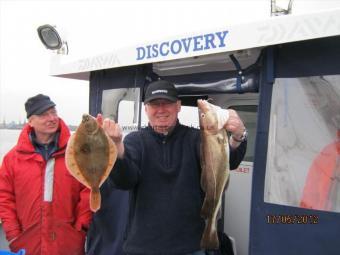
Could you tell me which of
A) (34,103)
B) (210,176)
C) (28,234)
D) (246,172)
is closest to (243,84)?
(210,176)

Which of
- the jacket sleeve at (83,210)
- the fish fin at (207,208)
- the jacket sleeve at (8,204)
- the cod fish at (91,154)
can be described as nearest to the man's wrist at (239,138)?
the fish fin at (207,208)

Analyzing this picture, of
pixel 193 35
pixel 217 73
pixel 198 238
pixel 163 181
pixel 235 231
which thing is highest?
pixel 193 35

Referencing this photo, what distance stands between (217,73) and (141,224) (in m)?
1.50

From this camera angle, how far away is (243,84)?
11.2 feet

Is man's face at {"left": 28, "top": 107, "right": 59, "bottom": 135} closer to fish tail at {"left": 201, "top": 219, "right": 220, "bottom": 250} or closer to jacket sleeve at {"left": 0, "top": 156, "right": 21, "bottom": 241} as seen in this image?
jacket sleeve at {"left": 0, "top": 156, "right": 21, "bottom": 241}

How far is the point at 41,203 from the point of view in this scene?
146 inches

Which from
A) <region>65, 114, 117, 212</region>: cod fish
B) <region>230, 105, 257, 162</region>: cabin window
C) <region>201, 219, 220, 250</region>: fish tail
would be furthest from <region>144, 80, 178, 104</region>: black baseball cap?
<region>230, 105, 257, 162</region>: cabin window

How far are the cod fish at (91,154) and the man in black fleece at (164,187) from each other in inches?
14.8

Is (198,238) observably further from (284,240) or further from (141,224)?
(284,240)

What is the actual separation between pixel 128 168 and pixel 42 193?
A: 1.35 metres

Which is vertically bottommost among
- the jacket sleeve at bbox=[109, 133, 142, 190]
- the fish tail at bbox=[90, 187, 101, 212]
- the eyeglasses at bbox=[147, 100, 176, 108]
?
the fish tail at bbox=[90, 187, 101, 212]

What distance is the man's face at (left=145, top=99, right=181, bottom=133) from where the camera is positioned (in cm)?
292

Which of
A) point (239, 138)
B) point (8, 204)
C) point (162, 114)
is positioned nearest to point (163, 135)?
point (162, 114)
